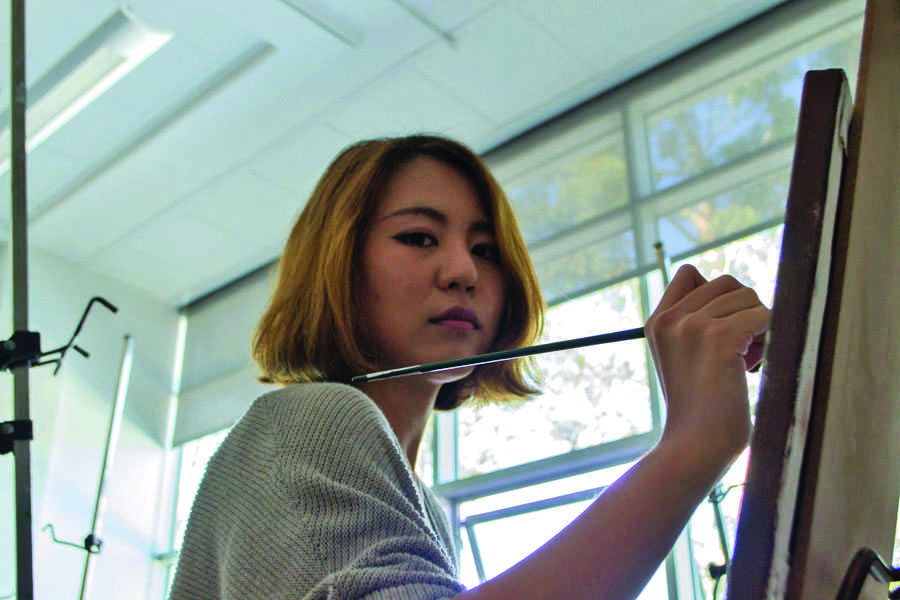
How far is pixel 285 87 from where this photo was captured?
4.28 metres

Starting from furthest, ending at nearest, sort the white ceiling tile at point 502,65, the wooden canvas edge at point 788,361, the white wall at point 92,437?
the white wall at point 92,437
the white ceiling tile at point 502,65
the wooden canvas edge at point 788,361

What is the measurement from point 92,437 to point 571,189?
10.9 feet

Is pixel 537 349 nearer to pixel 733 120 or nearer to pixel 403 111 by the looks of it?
pixel 733 120

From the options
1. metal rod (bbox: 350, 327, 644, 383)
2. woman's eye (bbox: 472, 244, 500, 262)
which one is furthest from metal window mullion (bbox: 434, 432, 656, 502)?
metal rod (bbox: 350, 327, 644, 383)

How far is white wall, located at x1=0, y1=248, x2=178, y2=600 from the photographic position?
5.21 m

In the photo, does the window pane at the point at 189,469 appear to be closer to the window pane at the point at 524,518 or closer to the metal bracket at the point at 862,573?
the window pane at the point at 524,518

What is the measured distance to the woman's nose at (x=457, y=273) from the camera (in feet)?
2.92

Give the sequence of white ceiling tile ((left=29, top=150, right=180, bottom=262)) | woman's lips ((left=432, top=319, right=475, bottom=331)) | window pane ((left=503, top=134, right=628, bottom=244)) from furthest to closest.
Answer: white ceiling tile ((left=29, top=150, right=180, bottom=262)), window pane ((left=503, top=134, right=628, bottom=244)), woman's lips ((left=432, top=319, right=475, bottom=331))

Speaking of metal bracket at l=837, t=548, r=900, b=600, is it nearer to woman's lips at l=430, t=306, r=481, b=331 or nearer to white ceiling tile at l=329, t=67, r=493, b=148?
woman's lips at l=430, t=306, r=481, b=331

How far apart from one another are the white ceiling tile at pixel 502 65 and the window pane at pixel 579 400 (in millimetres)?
1012

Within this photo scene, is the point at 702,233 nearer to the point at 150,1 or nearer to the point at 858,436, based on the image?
the point at 150,1

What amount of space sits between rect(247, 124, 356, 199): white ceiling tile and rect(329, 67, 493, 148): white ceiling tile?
0.11m

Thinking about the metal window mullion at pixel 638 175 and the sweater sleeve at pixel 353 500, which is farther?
the metal window mullion at pixel 638 175

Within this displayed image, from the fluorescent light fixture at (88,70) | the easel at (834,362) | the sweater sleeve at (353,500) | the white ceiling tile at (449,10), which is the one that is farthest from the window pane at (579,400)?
the easel at (834,362)
